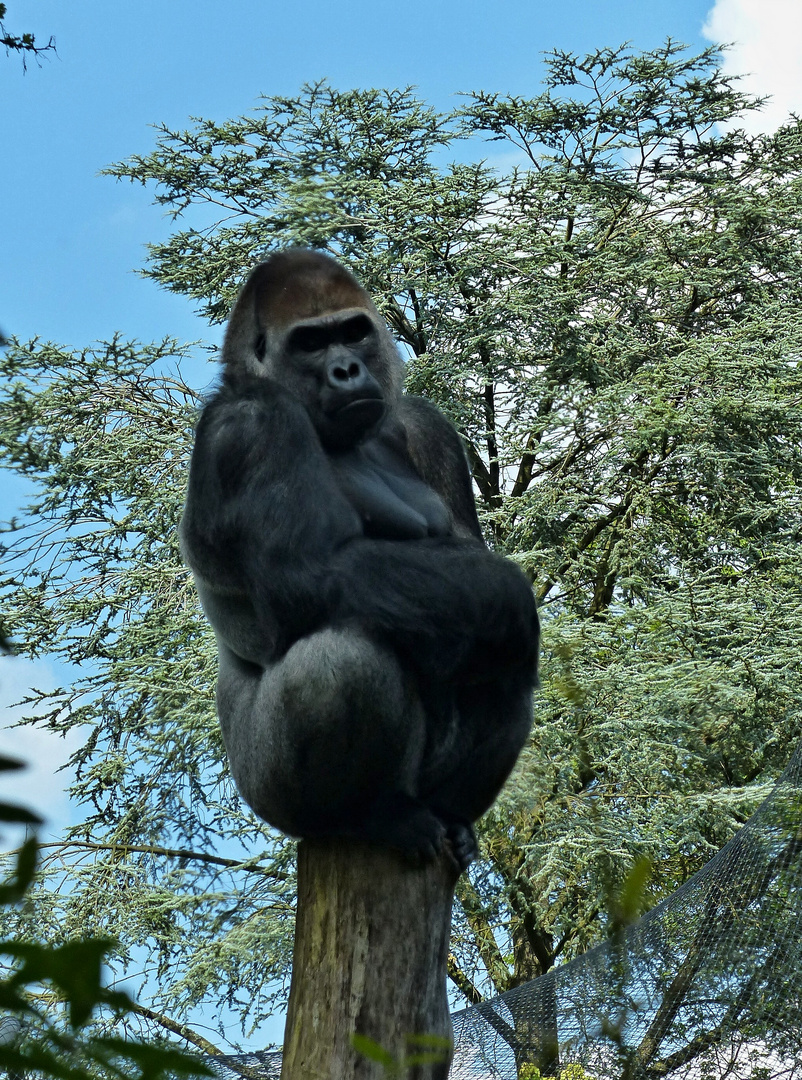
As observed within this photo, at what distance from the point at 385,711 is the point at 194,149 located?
8792 mm

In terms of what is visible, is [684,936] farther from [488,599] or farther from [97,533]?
[97,533]

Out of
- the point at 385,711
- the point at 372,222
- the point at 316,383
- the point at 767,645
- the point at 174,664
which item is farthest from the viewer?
the point at 372,222

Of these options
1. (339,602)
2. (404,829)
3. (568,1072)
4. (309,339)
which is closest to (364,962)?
(404,829)

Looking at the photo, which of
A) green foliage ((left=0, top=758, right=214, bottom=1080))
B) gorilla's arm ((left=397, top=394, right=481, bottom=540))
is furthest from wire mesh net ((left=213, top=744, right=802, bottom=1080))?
green foliage ((left=0, top=758, right=214, bottom=1080))

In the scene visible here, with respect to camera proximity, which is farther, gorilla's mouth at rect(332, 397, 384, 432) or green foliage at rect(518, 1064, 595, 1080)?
green foliage at rect(518, 1064, 595, 1080)

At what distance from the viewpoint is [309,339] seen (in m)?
2.06

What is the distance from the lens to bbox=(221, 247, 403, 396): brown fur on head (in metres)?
2.10

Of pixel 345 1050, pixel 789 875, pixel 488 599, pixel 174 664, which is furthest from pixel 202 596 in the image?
pixel 174 664

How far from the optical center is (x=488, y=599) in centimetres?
185

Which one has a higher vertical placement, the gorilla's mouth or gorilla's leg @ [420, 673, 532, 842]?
the gorilla's mouth

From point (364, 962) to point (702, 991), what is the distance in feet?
4.79

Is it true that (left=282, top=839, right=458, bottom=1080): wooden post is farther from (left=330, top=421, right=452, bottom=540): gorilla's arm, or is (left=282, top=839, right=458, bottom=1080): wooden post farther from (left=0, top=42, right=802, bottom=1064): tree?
(left=0, top=42, right=802, bottom=1064): tree

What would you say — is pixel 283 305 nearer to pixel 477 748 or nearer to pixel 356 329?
pixel 356 329

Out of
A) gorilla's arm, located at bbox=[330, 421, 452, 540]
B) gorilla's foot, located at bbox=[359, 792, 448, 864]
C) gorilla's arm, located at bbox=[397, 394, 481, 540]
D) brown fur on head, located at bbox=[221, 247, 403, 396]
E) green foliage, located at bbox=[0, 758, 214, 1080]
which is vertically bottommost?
green foliage, located at bbox=[0, 758, 214, 1080]
